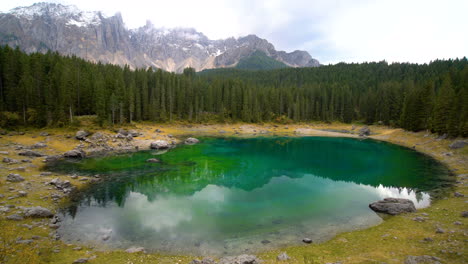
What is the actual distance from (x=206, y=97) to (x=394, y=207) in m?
106

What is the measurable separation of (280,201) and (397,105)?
108864 mm

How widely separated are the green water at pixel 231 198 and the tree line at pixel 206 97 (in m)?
30.5

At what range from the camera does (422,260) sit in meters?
12.7

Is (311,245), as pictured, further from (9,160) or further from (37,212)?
(9,160)

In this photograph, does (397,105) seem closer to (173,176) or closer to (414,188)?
(414,188)

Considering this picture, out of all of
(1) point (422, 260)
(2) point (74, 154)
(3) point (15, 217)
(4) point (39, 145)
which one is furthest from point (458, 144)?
(4) point (39, 145)

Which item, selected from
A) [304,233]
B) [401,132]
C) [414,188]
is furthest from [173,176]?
[401,132]

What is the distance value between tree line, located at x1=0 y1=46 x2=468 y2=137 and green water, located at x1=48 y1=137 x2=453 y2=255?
30484mm

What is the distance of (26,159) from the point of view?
118ft

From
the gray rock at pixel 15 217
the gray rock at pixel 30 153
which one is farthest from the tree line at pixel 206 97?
the gray rock at pixel 15 217

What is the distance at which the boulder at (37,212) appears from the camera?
1908 centimetres

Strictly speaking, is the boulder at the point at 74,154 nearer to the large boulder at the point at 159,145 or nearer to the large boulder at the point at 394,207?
the large boulder at the point at 159,145

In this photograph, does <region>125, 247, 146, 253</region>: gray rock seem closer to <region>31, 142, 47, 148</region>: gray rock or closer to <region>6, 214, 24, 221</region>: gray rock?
<region>6, 214, 24, 221</region>: gray rock

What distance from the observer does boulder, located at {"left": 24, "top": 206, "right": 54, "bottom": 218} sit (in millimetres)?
19078
